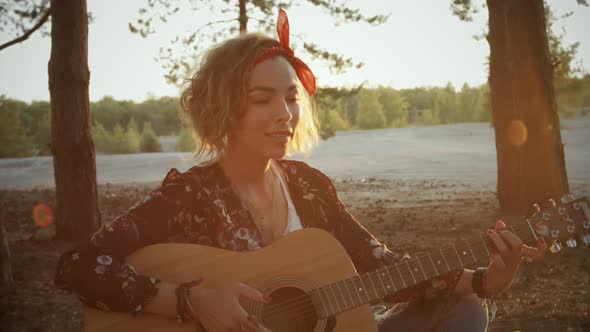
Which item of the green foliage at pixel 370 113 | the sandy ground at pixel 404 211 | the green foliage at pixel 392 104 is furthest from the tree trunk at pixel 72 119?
the green foliage at pixel 392 104

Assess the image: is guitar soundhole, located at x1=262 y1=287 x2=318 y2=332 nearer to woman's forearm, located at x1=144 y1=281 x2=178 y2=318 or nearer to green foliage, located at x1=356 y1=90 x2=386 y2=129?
woman's forearm, located at x1=144 y1=281 x2=178 y2=318

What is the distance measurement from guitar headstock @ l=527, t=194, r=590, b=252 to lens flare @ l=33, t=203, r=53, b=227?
1034cm

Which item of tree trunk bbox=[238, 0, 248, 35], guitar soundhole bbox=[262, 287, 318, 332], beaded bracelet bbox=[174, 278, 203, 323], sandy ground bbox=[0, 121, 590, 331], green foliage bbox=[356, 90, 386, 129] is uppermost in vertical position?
tree trunk bbox=[238, 0, 248, 35]

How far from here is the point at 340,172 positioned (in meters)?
20.9

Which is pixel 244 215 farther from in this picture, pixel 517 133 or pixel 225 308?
pixel 517 133

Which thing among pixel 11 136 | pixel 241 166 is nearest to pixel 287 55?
pixel 241 166

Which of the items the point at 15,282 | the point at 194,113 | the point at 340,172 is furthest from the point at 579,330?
the point at 340,172

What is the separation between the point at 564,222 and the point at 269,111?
139 centimetres

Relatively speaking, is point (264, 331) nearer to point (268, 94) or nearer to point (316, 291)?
point (316, 291)

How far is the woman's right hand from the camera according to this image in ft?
7.06

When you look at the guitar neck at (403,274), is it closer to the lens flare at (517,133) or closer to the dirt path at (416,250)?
the dirt path at (416,250)

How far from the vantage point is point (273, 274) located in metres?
2.34

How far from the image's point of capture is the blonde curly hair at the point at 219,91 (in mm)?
2529

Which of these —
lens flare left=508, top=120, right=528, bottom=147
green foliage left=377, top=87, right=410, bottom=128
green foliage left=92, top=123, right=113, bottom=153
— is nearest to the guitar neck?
lens flare left=508, top=120, right=528, bottom=147
